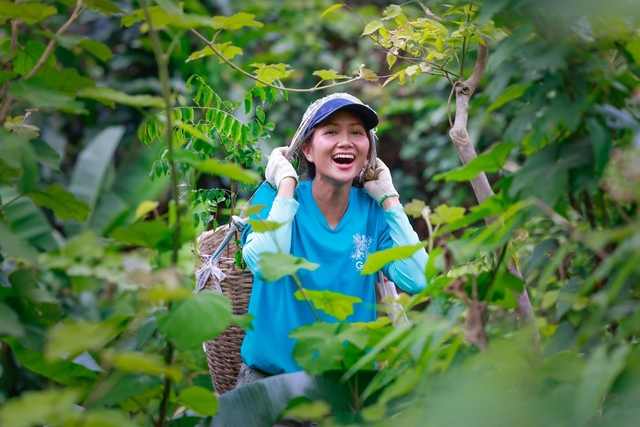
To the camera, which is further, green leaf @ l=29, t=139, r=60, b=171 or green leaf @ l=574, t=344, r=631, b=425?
green leaf @ l=29, t=139, r=60, b=171

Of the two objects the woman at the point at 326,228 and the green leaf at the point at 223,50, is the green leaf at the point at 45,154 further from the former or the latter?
the woman at the point at 326,228

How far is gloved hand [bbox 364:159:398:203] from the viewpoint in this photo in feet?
6.31

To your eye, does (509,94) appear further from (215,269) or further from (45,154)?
(215,269)

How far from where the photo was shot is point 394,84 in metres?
5.25

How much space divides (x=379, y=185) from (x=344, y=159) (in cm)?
13

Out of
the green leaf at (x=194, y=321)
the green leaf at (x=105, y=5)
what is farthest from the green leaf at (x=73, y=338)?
the green leaf at (x=105, y=5)

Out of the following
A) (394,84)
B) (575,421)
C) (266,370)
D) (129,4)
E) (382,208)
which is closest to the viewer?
(575,421)

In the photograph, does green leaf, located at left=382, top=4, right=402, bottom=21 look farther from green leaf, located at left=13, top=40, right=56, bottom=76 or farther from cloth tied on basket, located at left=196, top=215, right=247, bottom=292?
green leaf, located at left=13, top=40, right=56, bottom=76

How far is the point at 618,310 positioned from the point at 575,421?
0.14 metres

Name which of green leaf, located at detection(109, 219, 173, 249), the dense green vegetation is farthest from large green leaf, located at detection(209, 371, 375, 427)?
green leaf, located at detection(109, 219, 173, 249)

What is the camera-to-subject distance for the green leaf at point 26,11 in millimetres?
1159

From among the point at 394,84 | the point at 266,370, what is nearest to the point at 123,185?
the point at 266,370

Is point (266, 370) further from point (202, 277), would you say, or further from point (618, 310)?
point (618, 310)

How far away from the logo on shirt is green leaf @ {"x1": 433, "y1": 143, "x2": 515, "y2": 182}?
0.83m
